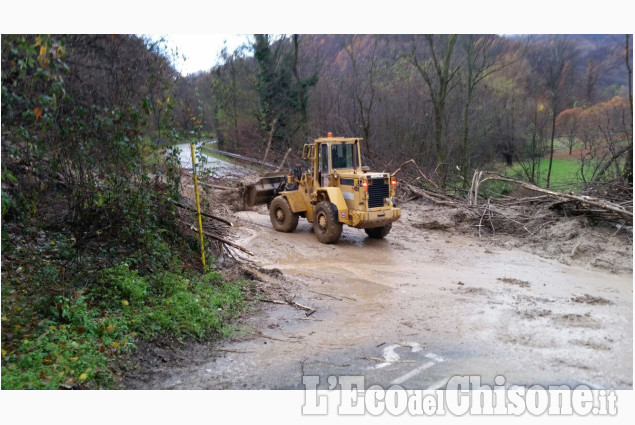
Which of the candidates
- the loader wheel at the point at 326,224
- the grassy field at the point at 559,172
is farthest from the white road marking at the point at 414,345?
the grassy field at the point at 559,172

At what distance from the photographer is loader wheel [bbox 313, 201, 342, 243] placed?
13070 millimetres

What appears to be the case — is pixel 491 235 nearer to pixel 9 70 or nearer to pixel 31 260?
pixel 31 260

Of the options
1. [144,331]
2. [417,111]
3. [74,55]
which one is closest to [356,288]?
[144,331]

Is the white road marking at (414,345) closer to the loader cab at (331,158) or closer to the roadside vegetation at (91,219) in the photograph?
the roadside vegetation at (91,219)

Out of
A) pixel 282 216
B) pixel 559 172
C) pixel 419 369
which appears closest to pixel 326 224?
pixel 282 216

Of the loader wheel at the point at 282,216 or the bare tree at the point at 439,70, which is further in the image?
the bare tree at the point at 439,70

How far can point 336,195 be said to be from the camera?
1307 centimetres

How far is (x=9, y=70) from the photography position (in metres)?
5.58

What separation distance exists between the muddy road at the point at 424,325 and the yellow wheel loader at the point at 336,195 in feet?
3.19

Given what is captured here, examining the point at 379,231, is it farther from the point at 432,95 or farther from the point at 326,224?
the point at 432,95

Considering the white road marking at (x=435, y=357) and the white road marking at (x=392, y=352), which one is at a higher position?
the white road marking at (x=435, y=357)

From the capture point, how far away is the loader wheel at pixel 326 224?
13070 mm

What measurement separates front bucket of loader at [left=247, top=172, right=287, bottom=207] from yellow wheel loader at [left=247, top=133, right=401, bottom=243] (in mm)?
1000


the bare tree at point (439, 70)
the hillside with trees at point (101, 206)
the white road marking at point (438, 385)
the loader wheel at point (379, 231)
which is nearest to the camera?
the white road marking at point (438, 385)
